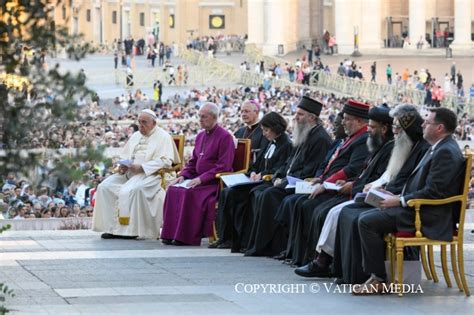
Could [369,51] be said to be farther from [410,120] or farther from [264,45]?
[410,120]

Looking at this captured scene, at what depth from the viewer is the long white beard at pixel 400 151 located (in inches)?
361

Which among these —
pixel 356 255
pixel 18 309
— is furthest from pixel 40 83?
pixel 356 255

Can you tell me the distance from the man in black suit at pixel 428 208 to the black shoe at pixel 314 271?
2.41 feet

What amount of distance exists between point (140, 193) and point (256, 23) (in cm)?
5900

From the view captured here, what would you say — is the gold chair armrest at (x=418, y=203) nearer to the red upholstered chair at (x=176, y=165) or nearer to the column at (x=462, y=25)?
the red upholstered chair at (x=176, y=165)

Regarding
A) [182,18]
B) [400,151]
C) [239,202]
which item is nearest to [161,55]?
[182,18]

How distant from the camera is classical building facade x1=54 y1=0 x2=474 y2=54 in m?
67.4

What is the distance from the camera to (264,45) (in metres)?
69.4

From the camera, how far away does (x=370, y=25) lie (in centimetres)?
6925

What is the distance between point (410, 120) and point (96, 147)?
4.34 m

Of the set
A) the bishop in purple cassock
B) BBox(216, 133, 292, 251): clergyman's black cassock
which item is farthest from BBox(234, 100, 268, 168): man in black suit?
BBox(216, 133, 292, 251): clergyman's black cassock

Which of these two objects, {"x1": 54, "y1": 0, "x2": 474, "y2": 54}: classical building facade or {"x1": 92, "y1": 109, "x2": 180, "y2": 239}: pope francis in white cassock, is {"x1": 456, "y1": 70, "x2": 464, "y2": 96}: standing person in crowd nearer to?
{"x1": 54, "y1": 0, "x2": 474, "y2": 54}: classical building facade

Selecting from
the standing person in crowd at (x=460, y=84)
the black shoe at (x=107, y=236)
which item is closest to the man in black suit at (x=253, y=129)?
the black shoe at (x=107, y=236)

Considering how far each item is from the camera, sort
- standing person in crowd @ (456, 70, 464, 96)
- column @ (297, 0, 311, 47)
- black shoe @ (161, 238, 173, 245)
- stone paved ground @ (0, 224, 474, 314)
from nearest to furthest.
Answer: stone paved ground @ (0, 224, 474, 314)
black shoe @ (161, 238, 173, 245)
standing person in crowd @ (456, 70, 464, 96)
column @ (297, 0, 311, 47)
